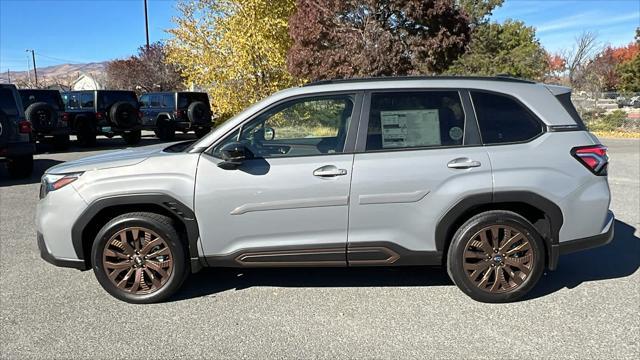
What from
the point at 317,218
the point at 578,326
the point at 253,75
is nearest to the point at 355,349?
the point at 317,218

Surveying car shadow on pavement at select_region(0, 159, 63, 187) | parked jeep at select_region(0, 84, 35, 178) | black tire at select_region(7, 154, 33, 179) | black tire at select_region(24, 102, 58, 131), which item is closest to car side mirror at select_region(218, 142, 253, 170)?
parked jeep at select_region(0, 84, 35, 178)

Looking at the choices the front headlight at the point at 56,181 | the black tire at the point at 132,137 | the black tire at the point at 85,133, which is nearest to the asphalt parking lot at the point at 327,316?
the front headlight at the point at 56,181

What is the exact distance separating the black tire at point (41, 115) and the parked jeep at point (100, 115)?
109 inches

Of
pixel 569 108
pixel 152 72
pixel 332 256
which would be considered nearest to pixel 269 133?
pixel 332 256

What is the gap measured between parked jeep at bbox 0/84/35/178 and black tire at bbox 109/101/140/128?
7.13 meters

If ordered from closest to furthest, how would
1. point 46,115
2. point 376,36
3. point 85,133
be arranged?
point 376,36 < point 46,115 < point 85,133

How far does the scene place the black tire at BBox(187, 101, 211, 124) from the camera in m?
18.6

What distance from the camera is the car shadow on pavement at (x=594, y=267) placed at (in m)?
4.07

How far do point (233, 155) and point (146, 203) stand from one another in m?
0.83

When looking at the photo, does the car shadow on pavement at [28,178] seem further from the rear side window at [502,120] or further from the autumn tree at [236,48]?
the rear side window at [502,120]

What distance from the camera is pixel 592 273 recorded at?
429 cm

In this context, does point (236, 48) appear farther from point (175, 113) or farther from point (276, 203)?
point (276, 203)

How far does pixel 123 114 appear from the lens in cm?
1680

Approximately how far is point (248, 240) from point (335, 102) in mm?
1328
